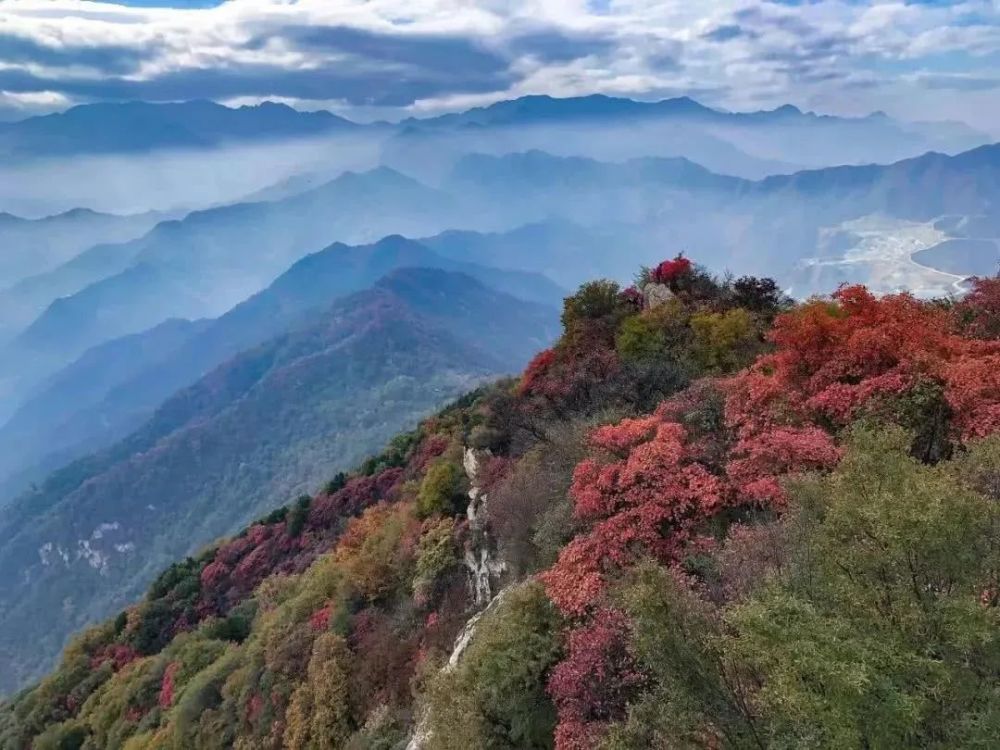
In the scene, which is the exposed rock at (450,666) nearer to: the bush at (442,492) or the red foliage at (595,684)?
the red foliage at (595,684)

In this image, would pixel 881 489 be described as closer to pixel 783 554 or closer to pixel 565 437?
pixel 783 554

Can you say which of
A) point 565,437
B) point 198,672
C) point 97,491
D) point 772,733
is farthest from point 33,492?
point 772,733

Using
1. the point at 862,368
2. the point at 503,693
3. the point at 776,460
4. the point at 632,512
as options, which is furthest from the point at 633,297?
→ the point at 503,693

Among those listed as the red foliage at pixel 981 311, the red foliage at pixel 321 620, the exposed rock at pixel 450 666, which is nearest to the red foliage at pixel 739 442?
the red foliage at pixel 981 311

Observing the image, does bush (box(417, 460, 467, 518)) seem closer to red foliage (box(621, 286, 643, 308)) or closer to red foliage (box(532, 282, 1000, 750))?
red foliage (box(532, 282, 1000, 750))

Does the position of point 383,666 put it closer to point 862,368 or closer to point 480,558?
point 480,558

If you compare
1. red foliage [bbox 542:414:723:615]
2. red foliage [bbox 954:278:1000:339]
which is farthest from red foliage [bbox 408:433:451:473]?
red foliage [bbox 954:278:1000:339]
